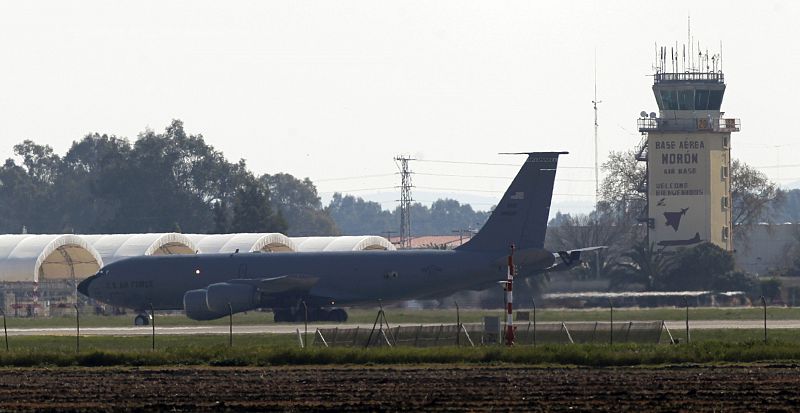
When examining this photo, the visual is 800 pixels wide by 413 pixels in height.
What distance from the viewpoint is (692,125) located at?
95.4m

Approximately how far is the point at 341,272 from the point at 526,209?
24.7 feet

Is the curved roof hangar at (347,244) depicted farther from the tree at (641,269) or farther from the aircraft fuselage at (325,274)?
the aircraft fuselage at (325,274)

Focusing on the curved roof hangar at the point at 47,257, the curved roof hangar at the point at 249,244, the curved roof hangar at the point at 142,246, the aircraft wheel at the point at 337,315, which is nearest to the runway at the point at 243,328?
the aircraft wheel at the point at 337,315

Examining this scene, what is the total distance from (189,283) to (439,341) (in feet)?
73.1

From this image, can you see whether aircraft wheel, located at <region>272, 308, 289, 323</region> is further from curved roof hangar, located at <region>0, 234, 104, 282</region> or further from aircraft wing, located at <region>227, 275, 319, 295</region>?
curved roof hangar, located at <region>0, 234, 104, 282</region>

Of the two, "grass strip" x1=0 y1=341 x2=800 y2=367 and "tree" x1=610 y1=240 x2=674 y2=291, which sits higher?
"tree" x1=610 y1=240 x2=674 y2=291

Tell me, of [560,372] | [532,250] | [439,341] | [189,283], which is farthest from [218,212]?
[560,372]

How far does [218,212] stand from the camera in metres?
112

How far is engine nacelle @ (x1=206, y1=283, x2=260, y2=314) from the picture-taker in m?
58.2

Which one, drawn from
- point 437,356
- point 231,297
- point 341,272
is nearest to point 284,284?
point 231,297

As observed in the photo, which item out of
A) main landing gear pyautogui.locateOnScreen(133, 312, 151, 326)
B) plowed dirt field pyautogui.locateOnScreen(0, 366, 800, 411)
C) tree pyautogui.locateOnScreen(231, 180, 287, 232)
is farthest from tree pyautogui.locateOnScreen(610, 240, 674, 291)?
tree pyautogui.locateOnScreen(231, 180, 287, 232)

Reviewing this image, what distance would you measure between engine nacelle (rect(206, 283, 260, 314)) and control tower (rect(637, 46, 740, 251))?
40620 millimetres

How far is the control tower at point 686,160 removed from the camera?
312 feet

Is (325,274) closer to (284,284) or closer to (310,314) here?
(284,284)
